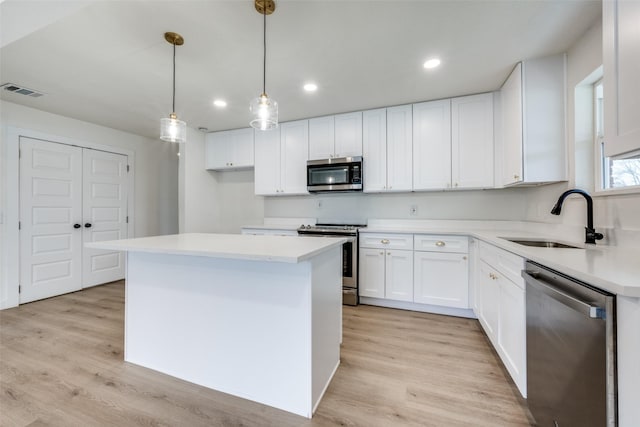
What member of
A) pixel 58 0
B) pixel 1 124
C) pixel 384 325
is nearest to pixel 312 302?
pixel 384 325

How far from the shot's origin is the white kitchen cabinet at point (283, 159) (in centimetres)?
368

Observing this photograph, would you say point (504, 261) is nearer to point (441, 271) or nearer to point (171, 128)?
point (441, 271)

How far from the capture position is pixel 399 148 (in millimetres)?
3213

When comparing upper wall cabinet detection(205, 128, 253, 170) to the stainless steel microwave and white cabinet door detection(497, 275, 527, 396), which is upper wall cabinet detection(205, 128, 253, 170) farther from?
white cabinet door detection(497, 275, 527, 396)

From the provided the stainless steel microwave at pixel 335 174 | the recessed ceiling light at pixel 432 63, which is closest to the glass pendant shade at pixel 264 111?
the recessed ceiling light at pixel 432 63

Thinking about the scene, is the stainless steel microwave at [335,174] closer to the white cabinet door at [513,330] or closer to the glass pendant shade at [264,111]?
the glass pendant shade at [264,111]

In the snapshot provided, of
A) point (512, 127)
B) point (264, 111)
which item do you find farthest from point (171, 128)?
point (512, 127)

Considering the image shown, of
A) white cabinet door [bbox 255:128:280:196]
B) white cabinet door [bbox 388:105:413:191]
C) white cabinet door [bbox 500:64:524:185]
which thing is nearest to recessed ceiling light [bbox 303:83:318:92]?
white cabinet door [bbox 388:105:413:191]

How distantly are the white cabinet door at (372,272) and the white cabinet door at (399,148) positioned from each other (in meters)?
0.84

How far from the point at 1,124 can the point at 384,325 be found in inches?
192

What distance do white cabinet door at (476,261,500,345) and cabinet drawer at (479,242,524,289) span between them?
81 millimetres

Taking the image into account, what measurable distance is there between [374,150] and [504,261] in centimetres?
199

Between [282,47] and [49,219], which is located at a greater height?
[282,47]

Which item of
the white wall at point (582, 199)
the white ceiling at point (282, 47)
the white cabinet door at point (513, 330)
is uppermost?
the white ceiling at point (282, 47)
